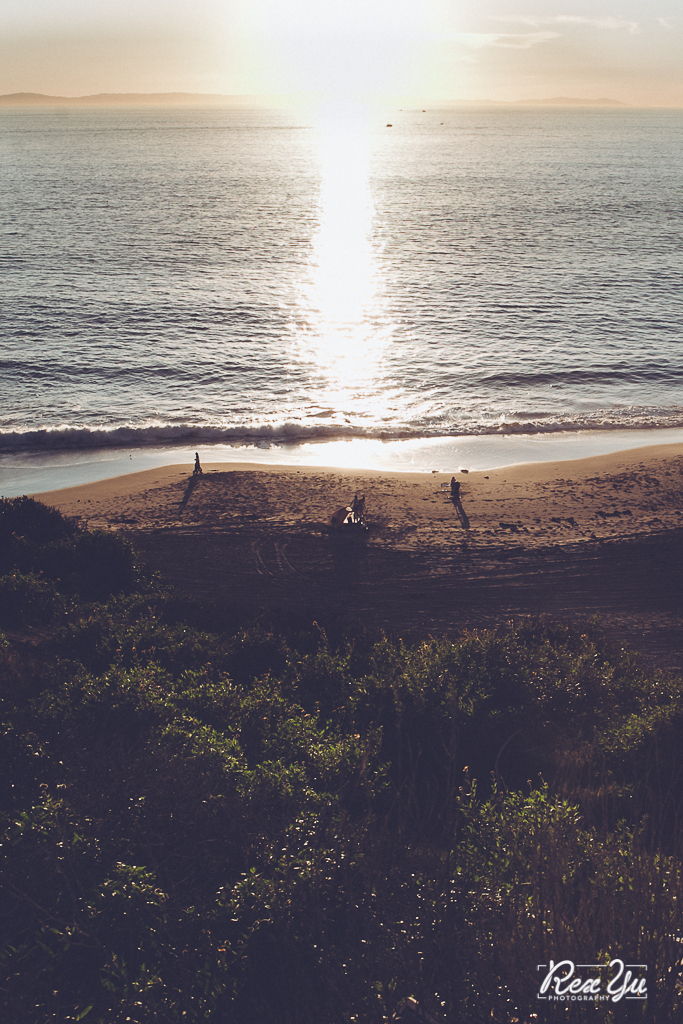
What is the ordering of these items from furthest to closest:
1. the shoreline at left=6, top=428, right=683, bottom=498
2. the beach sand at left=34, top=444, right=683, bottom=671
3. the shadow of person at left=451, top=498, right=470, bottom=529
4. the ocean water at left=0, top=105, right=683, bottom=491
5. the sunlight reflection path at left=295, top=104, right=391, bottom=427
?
1. the sunlight reflection path at left=295, top=104, right=391, bottom=427
2. the ocean water at left=0, top=105, right=683, bottom=491
3. the shoreline at left=6, top=428, right=683, bottom=498
4. the shadow of person at left=451, top=498, right=470, bottom=529
5. the beach sand at left=34, top=444, right=683, bottom=671

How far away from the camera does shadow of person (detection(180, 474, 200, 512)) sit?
17734 mm

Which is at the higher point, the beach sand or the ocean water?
the ocean water

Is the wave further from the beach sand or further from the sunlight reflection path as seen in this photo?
the beach sand

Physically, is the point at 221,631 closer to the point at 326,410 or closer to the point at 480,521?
the point at 480,521

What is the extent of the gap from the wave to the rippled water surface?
95mm

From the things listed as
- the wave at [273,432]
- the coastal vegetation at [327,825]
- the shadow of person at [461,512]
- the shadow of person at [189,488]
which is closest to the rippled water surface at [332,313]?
the wave at [273,432]

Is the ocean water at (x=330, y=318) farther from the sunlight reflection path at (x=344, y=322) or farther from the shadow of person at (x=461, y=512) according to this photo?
the shadow of person at (x=461, y=512)

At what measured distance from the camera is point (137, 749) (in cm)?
764

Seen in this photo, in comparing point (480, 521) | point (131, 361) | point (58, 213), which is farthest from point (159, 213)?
point (480, 521)

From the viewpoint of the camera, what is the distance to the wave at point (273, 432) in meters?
23.7

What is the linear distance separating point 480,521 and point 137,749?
11011 millimetres

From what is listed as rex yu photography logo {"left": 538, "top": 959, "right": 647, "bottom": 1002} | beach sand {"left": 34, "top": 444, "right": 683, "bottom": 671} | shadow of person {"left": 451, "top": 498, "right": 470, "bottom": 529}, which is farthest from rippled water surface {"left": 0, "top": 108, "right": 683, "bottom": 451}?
rex yu photography logo {"left": 538, "top": 959, "right": 647, "bottom": 1002}

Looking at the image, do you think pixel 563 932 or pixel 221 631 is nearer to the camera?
pixel 563 932

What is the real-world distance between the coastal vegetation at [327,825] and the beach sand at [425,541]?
183cm
